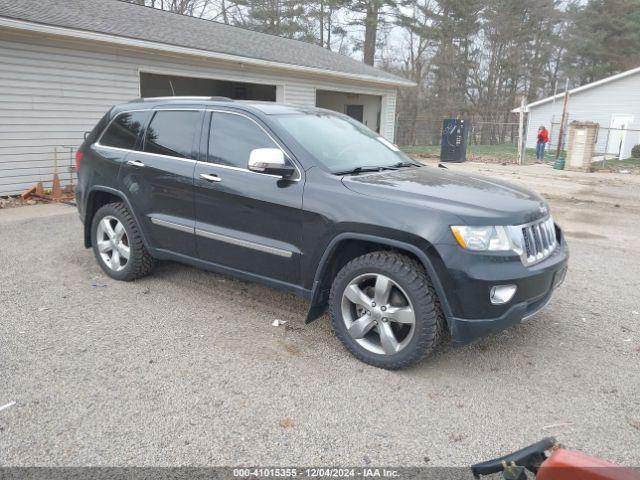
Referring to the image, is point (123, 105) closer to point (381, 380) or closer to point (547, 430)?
point (381, 380)

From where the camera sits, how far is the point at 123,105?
17.0ft

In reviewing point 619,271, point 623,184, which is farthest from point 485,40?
point 619,271

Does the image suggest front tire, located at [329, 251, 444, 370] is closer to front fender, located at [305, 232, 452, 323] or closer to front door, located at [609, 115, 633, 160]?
front fender, located at [305, 232, 452, 323]

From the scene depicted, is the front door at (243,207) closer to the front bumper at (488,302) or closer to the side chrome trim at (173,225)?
the side chrome trim at (173,225)

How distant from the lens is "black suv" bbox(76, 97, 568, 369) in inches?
127

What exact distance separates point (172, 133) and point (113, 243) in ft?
4.21

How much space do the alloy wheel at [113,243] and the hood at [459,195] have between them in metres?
2.47

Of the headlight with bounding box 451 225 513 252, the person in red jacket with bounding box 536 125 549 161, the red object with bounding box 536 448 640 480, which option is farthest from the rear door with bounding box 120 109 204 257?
the person in red jacket with bounding box 536 125 549 161

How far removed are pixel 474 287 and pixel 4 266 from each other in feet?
16.2

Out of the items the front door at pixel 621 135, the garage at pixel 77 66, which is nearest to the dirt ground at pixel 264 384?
the garage at pixel 77 66

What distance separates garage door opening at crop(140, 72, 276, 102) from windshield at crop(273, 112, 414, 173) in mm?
13477

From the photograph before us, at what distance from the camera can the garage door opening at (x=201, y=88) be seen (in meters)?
18.2

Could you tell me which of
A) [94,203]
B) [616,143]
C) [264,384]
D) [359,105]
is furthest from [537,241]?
[616,143]

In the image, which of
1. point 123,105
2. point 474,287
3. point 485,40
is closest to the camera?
point 474,287
